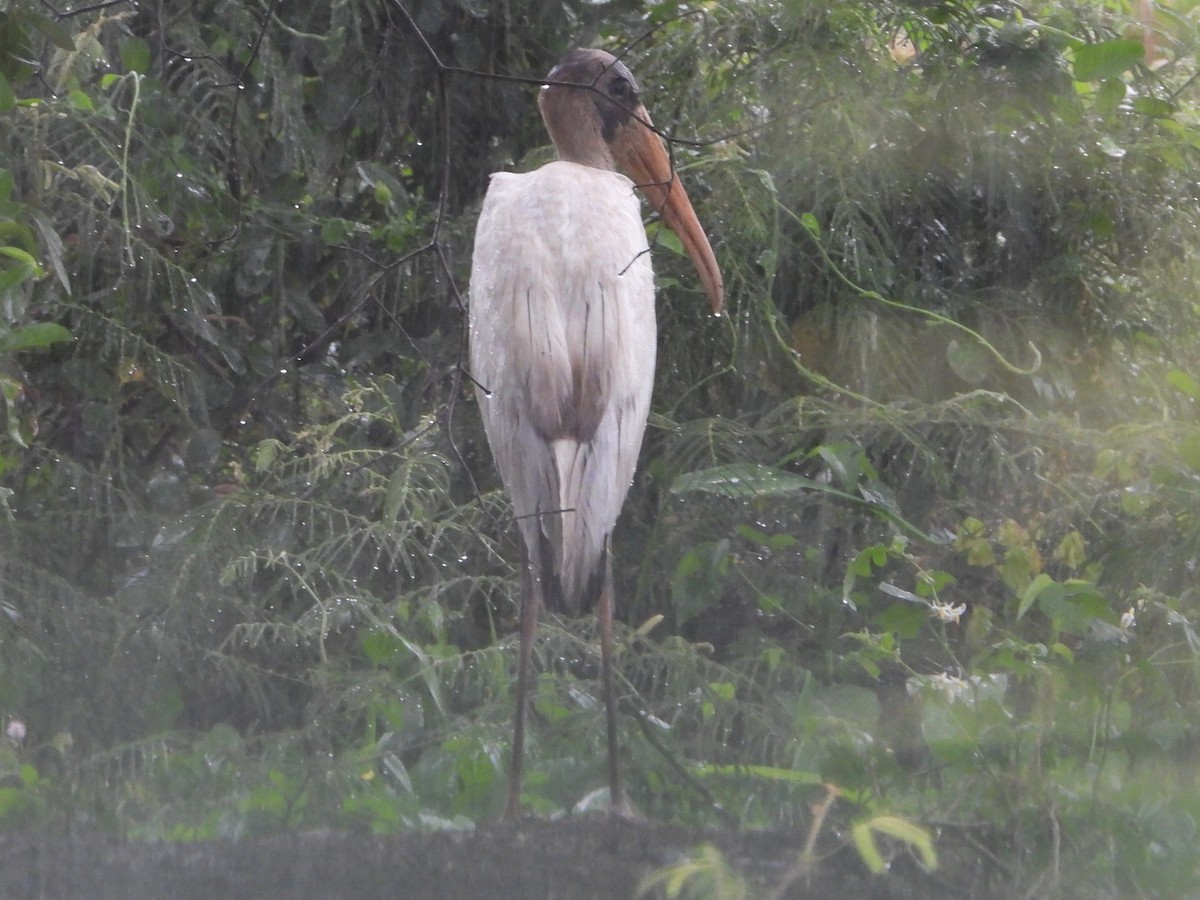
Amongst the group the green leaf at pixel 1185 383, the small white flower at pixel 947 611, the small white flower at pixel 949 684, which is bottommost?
the small white flower at pixel 949 684

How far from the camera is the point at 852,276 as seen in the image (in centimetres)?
209

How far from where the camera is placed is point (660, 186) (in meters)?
1.63

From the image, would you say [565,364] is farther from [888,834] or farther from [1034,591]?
[1034,591]

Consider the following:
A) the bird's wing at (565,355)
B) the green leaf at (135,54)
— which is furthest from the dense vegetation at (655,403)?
the bird's wing at (565,355)

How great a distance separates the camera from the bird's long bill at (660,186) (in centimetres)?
164

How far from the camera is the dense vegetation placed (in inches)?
62.1

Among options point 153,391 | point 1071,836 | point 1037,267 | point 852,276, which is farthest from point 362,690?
point 1037,267

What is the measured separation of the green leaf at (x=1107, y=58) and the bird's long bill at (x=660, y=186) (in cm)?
72

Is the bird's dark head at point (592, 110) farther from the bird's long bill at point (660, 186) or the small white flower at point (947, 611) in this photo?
the small white flower at point (947, 611)

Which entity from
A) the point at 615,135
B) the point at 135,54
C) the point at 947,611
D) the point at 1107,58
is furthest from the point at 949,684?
the point at 135,54

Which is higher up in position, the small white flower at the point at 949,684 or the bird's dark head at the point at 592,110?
the bird's dark head at the point at 592,110

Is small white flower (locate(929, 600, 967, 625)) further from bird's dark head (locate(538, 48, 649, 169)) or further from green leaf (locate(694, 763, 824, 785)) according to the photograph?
bird's dark head (locate(538, 48, 649, 169))

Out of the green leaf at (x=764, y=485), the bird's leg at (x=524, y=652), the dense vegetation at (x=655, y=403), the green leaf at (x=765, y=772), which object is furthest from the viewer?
the green leaf at (x=764, y=485)

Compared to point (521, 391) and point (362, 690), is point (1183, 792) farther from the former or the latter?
point (362, 690)
